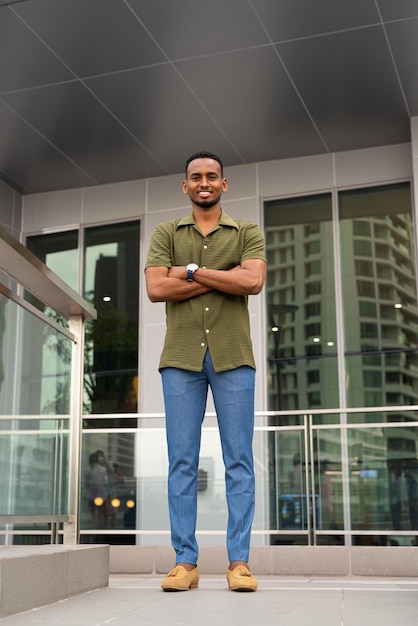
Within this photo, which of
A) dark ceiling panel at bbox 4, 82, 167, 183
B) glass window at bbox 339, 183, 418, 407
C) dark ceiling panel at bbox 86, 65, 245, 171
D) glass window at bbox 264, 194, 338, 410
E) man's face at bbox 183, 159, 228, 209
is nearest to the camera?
man's face at bbox 183, 159, 228, 209

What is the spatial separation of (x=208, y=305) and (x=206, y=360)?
0.21 metres

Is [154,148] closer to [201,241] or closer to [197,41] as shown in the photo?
[197,41]

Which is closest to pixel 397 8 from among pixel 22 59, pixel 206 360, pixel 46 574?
pixel 22 59

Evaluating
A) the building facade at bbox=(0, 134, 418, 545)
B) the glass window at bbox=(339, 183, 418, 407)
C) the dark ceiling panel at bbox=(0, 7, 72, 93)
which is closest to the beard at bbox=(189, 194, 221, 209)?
the building facade at bbox=(0, 134, 418, 545)

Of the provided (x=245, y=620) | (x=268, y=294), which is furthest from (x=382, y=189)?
(x=245, y=620)

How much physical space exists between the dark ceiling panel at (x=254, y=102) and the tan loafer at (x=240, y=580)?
502cm

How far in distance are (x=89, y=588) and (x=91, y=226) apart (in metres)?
6.93

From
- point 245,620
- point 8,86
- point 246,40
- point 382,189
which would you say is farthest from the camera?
point 382,189

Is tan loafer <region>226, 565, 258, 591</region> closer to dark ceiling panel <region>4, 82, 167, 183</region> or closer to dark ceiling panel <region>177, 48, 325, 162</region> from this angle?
dark ceiling panel <region>177, 48, 325, 162</region>

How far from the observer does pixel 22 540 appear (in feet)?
10.3

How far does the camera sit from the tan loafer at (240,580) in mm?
2768

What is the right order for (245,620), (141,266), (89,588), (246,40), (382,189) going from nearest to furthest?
(245,620) → (89,588) → (246,40) → (382,189) → (141,266)

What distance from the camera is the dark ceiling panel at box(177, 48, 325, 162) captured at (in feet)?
22.9

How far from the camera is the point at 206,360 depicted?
2992 mm
